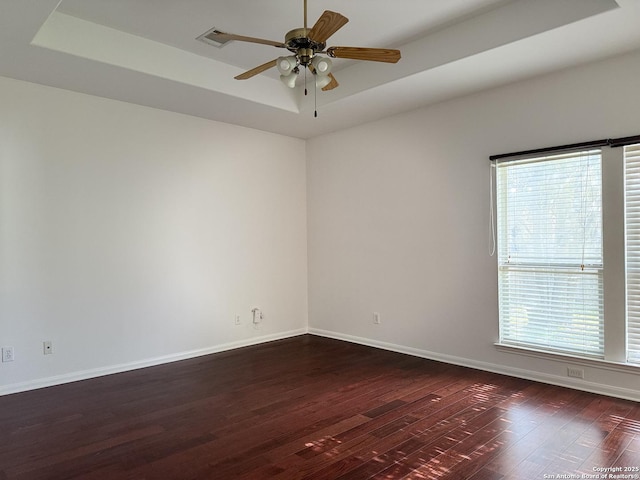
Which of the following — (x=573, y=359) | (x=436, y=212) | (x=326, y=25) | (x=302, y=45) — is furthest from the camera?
(x=436, y=212)

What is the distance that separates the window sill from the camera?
335cm

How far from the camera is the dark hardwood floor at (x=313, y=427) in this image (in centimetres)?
244

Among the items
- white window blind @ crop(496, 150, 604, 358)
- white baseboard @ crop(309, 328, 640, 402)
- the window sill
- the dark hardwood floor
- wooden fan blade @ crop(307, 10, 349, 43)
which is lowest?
the dark hardwood floor

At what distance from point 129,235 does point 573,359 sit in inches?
167

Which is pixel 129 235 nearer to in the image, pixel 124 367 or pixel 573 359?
pixel 124 367

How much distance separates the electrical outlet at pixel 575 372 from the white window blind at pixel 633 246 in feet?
1.17

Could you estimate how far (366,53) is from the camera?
2688 millimetres

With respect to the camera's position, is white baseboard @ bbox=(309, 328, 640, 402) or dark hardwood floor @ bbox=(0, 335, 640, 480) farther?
white baseboard @ bbox=(309, 328, 640, 402)

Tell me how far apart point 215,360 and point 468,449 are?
9.48 feet

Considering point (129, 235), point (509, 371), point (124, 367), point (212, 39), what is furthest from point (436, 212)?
point (124, 367)

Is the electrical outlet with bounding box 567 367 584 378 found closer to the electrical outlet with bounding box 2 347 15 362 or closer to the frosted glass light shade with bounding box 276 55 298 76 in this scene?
the frosted glass light shade with bounding box 276 55 298 76

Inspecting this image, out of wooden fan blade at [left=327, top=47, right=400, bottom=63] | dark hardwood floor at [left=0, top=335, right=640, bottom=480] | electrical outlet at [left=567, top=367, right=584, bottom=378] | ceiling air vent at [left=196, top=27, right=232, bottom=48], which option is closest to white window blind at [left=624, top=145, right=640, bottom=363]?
electrical outlet at [left=567, top=367, right=584, bottom=378]

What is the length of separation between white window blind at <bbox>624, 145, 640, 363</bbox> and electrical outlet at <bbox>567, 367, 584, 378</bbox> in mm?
357

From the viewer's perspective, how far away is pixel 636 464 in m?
2.40
